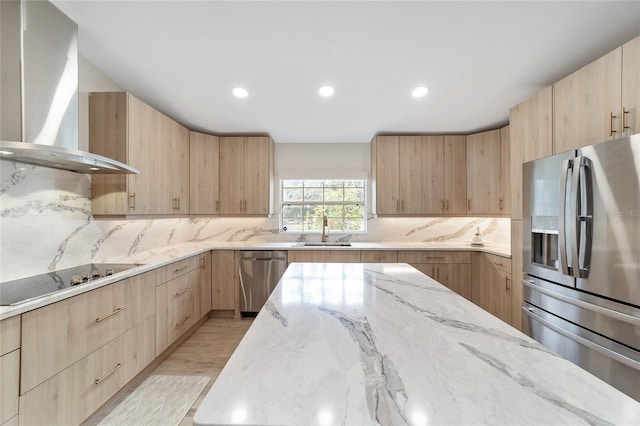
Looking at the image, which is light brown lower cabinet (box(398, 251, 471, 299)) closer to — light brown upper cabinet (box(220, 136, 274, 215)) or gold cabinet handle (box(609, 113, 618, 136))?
gold cabinet handle (box(609, 113, 618, 136))

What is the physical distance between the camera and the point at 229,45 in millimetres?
1778

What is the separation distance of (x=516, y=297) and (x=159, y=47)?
3521 mm

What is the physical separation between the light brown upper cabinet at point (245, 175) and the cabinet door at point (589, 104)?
9.92ft

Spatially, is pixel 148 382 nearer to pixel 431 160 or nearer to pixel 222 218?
pixel 222 218

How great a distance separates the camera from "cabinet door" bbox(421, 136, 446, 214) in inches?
139

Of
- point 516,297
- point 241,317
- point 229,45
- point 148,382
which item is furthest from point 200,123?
point 516,297

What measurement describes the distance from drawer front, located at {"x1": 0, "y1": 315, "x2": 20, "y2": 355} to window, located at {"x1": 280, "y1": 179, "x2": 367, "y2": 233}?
9.69 feet

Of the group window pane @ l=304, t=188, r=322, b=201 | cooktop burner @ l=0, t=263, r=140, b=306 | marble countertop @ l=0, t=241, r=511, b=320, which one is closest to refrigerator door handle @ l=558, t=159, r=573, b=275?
marble countertop @ l=0, t=241, r=511, b=320

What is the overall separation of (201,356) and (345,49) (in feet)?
9.51

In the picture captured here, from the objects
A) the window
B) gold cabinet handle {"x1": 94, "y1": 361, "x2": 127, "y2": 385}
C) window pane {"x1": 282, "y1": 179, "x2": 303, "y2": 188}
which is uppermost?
window pane {"x1": 282, "y1": 179, "x2": 303, "y2": 188}

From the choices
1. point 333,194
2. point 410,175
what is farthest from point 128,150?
point 410,175

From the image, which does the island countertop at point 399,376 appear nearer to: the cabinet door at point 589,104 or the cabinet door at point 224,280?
the cabinet door at point 589,104

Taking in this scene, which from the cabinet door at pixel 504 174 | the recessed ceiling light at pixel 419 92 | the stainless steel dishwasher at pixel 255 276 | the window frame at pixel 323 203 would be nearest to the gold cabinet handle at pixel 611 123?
the recessed ceiling light at pixel 419 92

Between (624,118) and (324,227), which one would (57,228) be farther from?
(624,118)
